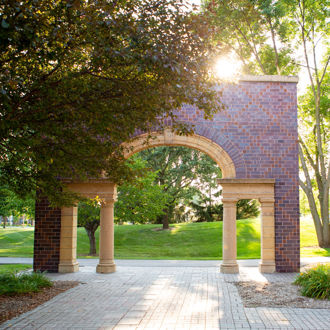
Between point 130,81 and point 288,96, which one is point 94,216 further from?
point 130,81

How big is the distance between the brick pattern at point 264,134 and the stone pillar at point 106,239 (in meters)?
1.68

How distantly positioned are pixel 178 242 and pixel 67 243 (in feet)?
40.4

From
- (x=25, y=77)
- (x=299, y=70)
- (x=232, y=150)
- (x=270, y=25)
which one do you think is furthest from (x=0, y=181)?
(x=299, y=70)

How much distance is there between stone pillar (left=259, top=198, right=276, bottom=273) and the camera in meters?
12.3

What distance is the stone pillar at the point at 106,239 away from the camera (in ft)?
40.7

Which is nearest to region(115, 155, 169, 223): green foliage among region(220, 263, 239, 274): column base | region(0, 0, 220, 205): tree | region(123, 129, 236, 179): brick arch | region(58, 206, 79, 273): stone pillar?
region(123, 129, 236, 179): brick arch

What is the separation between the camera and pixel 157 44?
562cm

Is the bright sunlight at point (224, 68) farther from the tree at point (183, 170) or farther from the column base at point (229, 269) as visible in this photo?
the tree at point (183, 170)

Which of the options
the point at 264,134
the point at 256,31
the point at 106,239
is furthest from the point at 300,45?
the point at 106,239

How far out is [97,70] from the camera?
616 centimetres

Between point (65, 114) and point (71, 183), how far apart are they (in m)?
6.77

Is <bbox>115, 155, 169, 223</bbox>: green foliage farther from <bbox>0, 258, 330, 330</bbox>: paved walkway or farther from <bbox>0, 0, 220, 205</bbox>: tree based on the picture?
<bbox>0, 0, 220, 205</bbox>: tree

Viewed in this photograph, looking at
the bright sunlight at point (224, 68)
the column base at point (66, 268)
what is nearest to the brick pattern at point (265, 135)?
the bright sunlight at point (224, 68)

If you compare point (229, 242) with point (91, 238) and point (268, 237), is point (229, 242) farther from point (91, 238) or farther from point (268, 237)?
point (91, 238)
